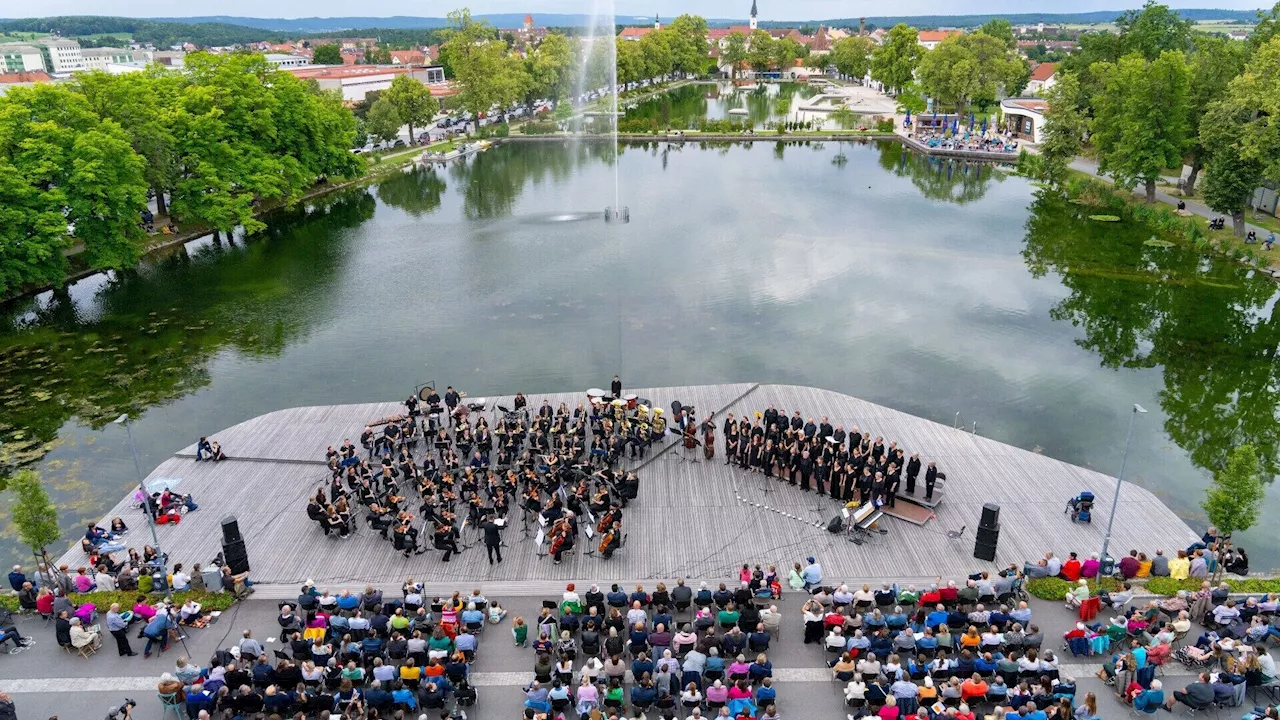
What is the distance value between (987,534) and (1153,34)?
255 feet

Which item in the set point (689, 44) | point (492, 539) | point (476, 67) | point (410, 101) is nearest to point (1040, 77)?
point (689, 44)

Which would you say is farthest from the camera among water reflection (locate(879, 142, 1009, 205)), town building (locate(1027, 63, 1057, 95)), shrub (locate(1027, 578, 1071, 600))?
town building (locate(1027, 63, 1057, 95))

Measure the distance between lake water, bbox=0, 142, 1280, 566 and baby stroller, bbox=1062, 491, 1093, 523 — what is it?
5061mm

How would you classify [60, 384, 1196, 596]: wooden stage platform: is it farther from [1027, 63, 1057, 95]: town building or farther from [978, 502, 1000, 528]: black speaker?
[1027, 63, 1057, 95]: town building

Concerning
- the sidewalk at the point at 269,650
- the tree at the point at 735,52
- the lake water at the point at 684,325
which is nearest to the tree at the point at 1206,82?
the lake water at the point at 684,325

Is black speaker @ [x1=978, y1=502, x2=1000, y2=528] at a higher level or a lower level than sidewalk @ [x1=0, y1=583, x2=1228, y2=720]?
higher

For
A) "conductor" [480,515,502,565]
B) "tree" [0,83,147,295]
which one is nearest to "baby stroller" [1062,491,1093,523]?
"conductor" [480,515,502,565]

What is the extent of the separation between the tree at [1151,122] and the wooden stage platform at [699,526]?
38379mm

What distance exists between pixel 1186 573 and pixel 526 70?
96.4 m

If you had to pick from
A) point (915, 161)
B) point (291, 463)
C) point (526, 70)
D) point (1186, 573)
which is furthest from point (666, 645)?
point (526, 70)

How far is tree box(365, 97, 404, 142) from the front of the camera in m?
80.1

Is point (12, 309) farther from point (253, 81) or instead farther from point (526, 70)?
point (526, 70)

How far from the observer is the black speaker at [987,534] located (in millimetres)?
18531

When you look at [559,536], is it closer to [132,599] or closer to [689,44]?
[132,599]
